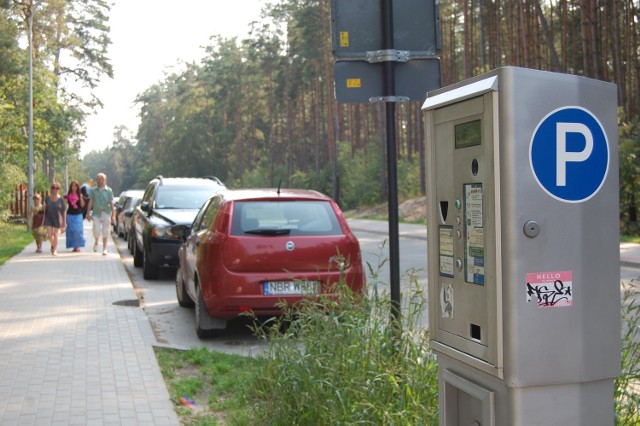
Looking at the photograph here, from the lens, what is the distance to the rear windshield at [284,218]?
930 centimetres

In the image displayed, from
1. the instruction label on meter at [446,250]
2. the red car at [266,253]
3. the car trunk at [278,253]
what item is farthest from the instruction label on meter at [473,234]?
the car trunk at [278,253]

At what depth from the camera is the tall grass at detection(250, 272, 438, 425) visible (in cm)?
472

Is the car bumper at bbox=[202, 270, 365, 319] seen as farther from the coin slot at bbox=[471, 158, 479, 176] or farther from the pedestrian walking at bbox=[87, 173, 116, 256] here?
the pedestrian walking at bbox=[87, 173, 116, 256]

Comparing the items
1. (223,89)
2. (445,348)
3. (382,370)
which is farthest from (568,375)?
(223,89)

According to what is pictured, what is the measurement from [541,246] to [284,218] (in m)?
6.37

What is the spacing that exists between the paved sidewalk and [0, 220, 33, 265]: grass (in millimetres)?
7004

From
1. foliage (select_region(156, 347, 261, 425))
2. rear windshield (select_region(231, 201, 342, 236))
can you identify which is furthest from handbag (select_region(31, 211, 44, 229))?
foliage (select_region(156, 347, 261, 425))

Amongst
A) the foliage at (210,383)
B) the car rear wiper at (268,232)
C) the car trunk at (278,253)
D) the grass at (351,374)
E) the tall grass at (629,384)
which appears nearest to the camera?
the tall grass at (629,384)

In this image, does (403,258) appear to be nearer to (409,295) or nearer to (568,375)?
(409,295)

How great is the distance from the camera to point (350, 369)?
5094 mm

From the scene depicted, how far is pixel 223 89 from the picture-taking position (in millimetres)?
88375

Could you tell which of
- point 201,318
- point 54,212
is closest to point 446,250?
point 201,318

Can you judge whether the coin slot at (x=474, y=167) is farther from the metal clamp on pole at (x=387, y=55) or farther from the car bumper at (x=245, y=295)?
the car bumper at (x=245, y=295)

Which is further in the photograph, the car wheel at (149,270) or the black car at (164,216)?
the car wheel at (149,270)
